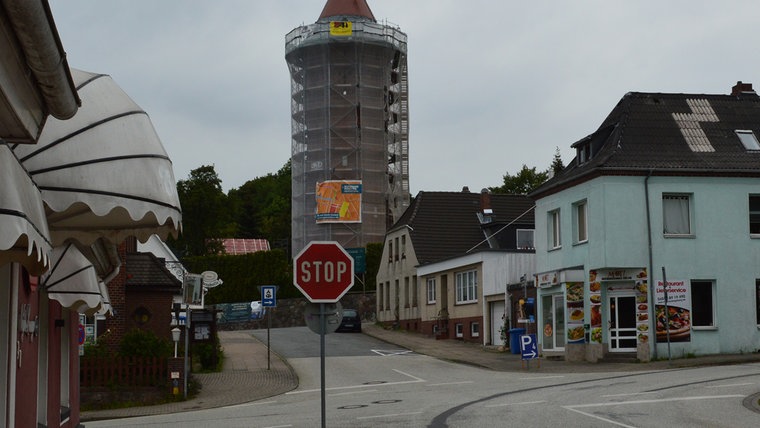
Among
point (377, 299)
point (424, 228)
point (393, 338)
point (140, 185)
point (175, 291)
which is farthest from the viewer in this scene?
point (377, 299)

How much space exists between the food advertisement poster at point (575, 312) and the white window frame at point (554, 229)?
3.13 metres

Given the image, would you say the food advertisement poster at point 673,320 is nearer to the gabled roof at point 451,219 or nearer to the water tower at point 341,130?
the gabled roof at point 451,219

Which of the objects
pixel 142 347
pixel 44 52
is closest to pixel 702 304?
pixel 142 347

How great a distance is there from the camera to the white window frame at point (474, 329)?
164 feet

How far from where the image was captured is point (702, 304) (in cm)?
3688

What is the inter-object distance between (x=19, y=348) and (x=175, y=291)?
2950 centimetres

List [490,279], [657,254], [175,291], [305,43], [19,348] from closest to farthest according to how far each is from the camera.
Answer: [19,348], [657,254], [175,291], [490,279], [305,43]

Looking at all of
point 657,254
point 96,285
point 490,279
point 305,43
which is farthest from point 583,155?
point 305,43

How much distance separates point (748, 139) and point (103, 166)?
112 feet

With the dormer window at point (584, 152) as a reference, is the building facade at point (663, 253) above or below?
below

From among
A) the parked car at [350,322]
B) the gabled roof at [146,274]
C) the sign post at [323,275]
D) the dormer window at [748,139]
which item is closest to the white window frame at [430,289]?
the parked car at [350,322]

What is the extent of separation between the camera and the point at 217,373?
1451 inches

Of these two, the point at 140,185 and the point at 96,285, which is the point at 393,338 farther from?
the point at 140,185

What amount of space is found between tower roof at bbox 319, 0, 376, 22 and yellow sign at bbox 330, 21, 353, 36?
455cm
